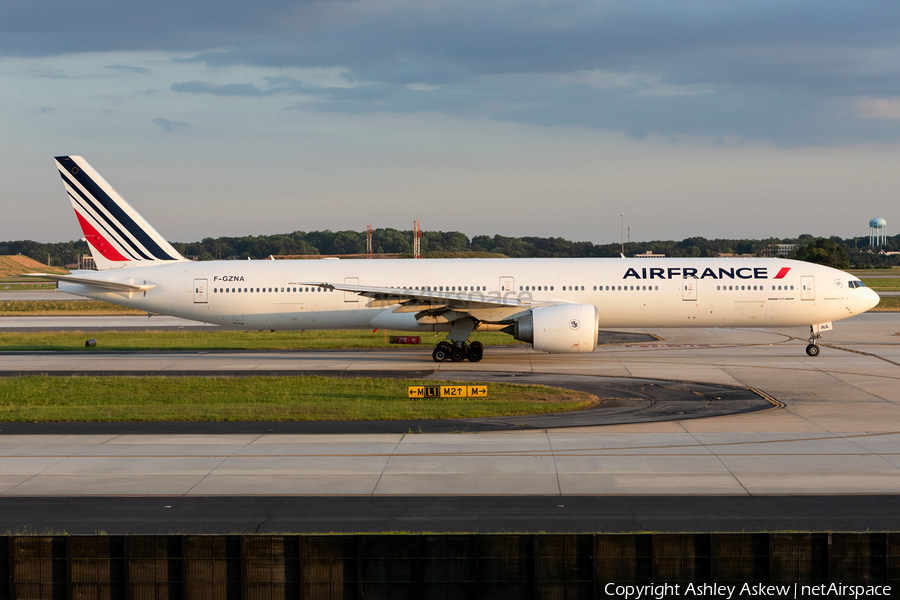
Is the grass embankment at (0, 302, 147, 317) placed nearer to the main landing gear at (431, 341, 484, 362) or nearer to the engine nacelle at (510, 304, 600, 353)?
the main landing gear at (431, 341, 484, 362)

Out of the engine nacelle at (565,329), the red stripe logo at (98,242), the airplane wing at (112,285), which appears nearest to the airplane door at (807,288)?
the engine nacelle at (565,329)

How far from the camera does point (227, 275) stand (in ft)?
123

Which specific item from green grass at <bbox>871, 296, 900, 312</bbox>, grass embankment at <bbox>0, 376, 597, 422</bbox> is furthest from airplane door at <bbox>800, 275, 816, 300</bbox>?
green grass at <bbox>871, 296, 900, 312</bbox>

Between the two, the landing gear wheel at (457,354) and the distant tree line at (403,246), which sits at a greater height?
the distant tree line at (403,246)

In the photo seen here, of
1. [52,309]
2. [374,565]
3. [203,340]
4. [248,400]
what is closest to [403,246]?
[52,309]

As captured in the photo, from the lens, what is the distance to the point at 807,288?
116 feet

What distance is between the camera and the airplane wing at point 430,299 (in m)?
33.6

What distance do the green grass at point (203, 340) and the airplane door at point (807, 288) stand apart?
49.7 ft

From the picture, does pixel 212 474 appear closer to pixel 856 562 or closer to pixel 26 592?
pixel 26 592

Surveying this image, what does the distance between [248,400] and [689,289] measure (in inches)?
808

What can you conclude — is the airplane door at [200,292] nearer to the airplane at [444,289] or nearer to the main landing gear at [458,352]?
the airplane at [444,289]

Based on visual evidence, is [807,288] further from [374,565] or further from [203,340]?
[203,340]

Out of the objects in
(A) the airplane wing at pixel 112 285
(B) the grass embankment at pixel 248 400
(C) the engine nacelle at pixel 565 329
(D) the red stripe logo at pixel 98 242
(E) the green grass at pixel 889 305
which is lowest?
(B) the grass embankment at pixel 248 400

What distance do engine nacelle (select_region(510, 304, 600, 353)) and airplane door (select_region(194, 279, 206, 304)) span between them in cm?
1599
